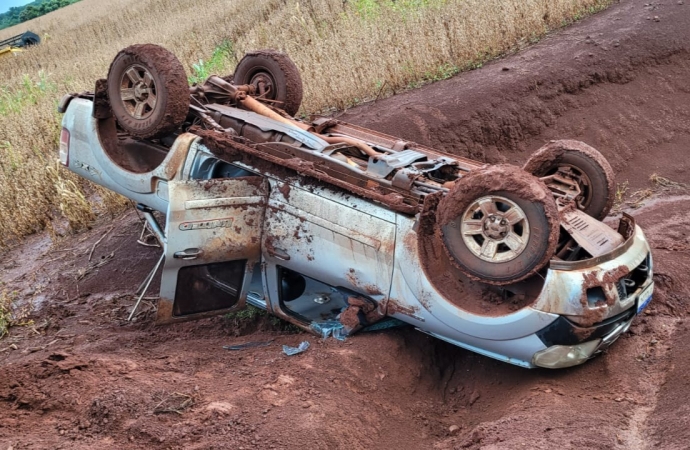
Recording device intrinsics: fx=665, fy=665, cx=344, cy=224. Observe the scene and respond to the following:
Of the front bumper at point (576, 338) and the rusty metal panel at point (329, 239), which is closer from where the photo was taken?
the front bumper at point (576, 338)

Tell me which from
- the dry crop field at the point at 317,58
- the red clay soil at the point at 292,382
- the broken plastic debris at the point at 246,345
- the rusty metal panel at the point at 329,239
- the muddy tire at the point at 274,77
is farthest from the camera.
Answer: the dry crop field at the point at 317,58

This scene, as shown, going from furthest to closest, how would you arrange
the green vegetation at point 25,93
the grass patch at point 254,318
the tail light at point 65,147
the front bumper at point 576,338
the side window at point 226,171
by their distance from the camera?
the green vegetation at point 25,93 < the tail light at point 65,147 < the grass patch at point 254,318 < the side window at point 226,171 < the front bumper at point 576,338

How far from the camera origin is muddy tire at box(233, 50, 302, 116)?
641 cm

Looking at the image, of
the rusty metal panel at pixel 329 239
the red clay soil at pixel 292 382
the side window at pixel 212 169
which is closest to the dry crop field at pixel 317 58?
the red clay soil at pixel 292 382

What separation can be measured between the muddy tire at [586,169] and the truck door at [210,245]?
2.09m

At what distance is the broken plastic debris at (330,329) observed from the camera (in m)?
4.74

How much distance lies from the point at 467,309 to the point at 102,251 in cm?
447

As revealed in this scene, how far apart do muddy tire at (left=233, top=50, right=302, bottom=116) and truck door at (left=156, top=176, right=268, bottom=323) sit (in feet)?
6.18

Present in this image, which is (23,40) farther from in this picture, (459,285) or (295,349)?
(459,285)

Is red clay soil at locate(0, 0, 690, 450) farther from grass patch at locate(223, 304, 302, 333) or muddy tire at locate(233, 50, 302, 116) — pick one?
muddy tire at locate(233, 50, 302, 116)

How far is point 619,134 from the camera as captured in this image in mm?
8594

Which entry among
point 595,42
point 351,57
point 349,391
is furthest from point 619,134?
point 349,391

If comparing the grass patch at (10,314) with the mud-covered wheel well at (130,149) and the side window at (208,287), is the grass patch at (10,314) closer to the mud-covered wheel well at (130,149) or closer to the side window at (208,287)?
the mud-covered wheel well at (130,149)

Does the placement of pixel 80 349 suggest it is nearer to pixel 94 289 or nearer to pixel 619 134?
pixel 94 289
